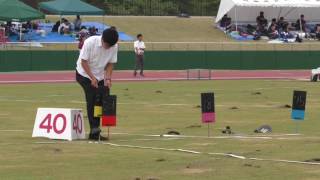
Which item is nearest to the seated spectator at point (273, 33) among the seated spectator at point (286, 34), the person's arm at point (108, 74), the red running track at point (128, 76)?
the seated spectator at point (286, 34)

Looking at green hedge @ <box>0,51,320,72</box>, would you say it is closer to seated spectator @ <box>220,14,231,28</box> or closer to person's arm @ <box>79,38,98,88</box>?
seated spectator @ <box>220,14,231,28</box>

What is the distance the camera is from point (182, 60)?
50.4 metres

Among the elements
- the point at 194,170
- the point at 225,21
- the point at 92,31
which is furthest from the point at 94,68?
the point at 225,21

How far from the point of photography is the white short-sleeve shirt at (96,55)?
47.7 ft

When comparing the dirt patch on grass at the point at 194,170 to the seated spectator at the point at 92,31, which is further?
the seated spectator at the point at 92,31

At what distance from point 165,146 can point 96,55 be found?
85.1 inches

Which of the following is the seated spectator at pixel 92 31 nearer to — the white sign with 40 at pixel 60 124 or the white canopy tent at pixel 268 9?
the white canopy tent at pixel 268 9

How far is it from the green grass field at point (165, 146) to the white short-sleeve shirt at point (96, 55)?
1166 millimetres

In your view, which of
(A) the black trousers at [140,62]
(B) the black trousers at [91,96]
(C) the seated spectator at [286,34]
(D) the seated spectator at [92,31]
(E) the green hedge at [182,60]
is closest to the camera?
(B) the black trousers at [91,96]

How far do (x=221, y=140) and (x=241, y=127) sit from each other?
9.81 ft

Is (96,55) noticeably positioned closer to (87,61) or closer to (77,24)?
(87,61)

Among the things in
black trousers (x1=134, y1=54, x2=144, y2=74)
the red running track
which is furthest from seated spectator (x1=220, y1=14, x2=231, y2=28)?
black trousers (x1=134, y1=54, x2=144, y2=74)

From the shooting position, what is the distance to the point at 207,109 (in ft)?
47.3

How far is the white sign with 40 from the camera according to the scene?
14.1 meters
